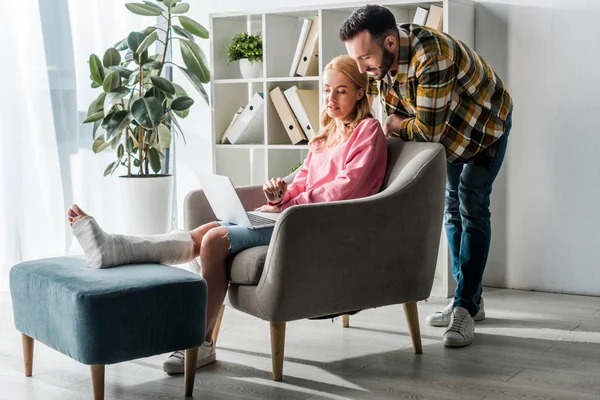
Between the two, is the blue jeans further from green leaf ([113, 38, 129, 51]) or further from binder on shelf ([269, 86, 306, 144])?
green leaf ([113, 38, 129, 51])

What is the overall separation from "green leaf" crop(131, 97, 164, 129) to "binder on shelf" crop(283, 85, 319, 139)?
622 millimetres

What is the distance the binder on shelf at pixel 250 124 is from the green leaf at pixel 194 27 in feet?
1.48

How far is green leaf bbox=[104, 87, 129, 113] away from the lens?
412 centimetres

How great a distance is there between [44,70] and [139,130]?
55 cm

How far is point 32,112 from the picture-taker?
4.27 m

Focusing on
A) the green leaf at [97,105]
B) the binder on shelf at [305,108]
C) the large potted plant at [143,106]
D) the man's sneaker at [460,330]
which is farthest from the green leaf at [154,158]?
the man's sneaker at [460,330]

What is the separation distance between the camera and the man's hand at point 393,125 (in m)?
3.07

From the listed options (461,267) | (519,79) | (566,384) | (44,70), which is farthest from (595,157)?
(44,70)

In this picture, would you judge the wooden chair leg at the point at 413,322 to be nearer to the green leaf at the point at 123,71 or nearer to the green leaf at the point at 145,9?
the green leaf at the point at 123,71

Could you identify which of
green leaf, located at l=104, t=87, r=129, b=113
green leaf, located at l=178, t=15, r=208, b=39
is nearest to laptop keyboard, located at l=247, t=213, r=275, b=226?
green leaf, located at l=104, t=87, r=129, b=113

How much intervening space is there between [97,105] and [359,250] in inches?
81.6

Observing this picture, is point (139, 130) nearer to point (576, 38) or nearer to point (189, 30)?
point (189, 30)

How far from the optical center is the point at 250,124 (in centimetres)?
431

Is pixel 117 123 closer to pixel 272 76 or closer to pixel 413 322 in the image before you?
pixel 272 76
